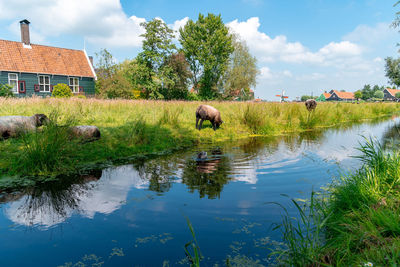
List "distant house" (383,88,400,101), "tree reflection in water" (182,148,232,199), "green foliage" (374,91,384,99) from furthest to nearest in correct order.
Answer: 1. "distant house" (383,88,400,101)
2. "green foliage" (374,91,384,99)
3. "tree reflection in water" (182,148,232,199)

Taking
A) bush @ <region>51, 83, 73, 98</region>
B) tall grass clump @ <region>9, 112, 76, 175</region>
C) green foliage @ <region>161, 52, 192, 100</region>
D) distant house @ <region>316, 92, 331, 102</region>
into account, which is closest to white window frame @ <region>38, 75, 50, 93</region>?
bush @ <region>51, 83, 73, 98</region>

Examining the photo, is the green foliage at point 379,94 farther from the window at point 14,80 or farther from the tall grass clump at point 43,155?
the tall grass clump at point 43,155

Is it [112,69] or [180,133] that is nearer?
[180,133]

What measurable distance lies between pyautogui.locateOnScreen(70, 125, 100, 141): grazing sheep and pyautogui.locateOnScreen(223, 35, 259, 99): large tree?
44.0 m

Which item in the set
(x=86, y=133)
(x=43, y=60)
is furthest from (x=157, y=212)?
(x=43, y=60)

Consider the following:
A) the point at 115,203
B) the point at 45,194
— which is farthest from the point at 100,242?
the point at 45,194

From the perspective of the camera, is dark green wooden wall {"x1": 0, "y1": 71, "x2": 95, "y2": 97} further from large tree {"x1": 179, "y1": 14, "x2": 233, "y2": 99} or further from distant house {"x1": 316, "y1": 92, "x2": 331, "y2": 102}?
distant house {"x1": 316, "y1": 92, "x2": 331, "y2": 102}

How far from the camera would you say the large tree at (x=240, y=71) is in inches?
1989

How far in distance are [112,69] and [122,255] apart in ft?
188

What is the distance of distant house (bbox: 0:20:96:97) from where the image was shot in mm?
27391

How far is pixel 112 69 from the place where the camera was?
54.7 meters

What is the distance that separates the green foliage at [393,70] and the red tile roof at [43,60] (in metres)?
44.4

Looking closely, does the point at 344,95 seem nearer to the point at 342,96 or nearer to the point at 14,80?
the point at 342,96

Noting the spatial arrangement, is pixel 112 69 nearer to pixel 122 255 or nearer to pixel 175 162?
pixel 175 162
